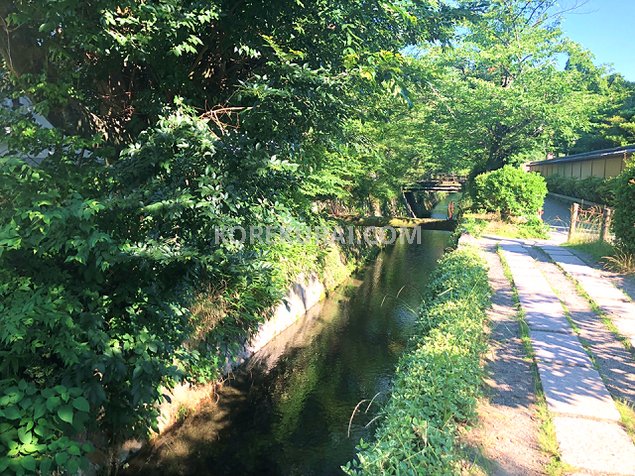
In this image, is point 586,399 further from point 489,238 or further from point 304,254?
point 489,238

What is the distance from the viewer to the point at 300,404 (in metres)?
6.57

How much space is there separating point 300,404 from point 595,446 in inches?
172

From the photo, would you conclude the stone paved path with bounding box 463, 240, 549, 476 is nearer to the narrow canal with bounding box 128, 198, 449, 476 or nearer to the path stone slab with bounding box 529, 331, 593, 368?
the path stone slab with bounding box 529, 331, 593, 368

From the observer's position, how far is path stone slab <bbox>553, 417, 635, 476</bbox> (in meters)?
2.86

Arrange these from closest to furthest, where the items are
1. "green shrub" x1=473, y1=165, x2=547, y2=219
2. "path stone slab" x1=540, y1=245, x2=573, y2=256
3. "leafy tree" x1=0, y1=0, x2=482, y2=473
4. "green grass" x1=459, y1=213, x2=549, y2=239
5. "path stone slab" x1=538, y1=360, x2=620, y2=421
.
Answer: "leafy tree" x1=0, y1=0, x2=482, y2=473
"path stone slab" x1=538, y1=360, x2=620, y2=421
"path stone slab" x1=540, y1=245, x2=573, y2=256
"green grass" x1=459, y1=213, x2=549, y2=239
"green shrub" x1=473, y1=165, x2=547, y2=219

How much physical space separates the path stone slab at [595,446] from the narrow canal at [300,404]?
6.06 ft

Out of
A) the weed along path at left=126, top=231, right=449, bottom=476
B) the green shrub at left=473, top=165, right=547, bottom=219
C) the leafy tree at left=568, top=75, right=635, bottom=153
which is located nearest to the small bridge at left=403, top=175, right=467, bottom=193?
the leafy tree at left=568, top=75, right=635, bottom=153

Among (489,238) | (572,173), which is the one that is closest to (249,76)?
(489,238)

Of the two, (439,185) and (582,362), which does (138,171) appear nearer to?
(582,362)

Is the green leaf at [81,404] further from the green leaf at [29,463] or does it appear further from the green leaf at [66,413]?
the green leaf at [29,463]

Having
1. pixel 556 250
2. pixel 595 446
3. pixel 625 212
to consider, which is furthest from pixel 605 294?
pixel 595 446

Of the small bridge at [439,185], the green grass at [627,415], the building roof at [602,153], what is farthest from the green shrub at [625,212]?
the small bridge at [439,185]

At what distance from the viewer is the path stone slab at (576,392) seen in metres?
3.48

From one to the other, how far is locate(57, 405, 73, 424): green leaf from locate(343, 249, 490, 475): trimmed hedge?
2.17 meters
